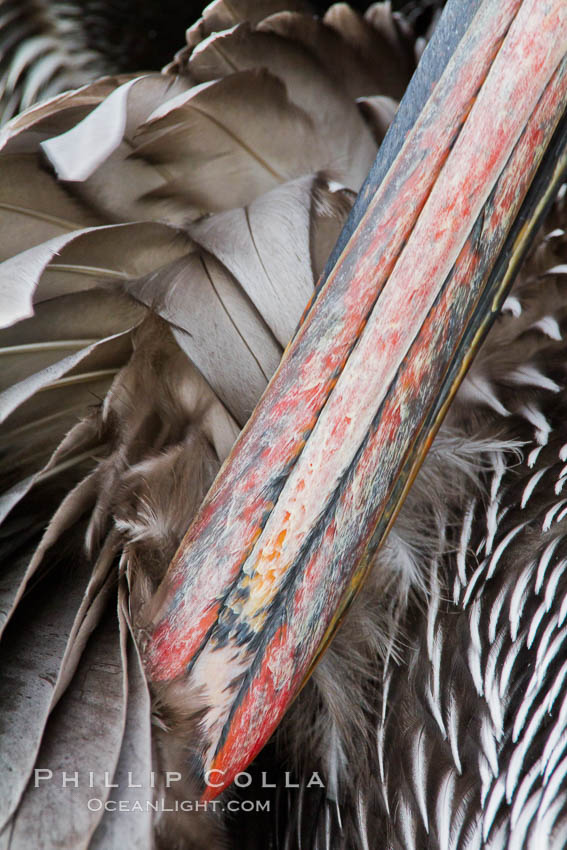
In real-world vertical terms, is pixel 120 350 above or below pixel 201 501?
above

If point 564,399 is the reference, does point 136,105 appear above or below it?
above

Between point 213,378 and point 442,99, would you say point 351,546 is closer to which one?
point 213,378

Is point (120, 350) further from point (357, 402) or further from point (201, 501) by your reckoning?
point (357, 402)

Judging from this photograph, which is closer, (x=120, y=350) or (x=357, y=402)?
(x=357, y=402)

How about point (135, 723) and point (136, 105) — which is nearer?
point (135, 723)

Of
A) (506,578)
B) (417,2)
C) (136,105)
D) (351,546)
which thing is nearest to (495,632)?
(506,578)

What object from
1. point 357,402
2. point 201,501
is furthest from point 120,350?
point 357,402

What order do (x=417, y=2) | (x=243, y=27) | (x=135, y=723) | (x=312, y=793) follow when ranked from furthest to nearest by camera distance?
(x=417, y=2) → (x=243, y=27) → (x=312, y=793) → (x=135, y=723)

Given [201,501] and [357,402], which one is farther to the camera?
[201,501]
